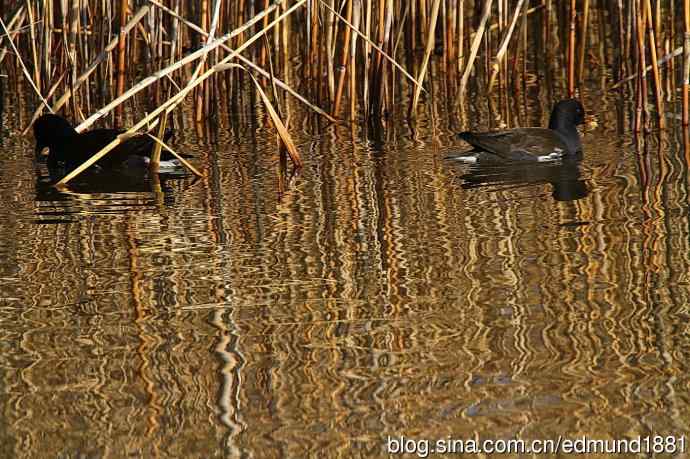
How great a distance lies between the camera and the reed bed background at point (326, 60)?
25.0ft

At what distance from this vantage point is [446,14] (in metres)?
9.48

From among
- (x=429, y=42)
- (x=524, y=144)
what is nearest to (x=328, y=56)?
(x=429, y=42)

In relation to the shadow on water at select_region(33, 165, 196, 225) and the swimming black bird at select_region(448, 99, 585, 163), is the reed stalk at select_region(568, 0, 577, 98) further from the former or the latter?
the shadow on water at select_region(33, 165, 196, 225)

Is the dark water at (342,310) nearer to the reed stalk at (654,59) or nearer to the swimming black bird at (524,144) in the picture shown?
the swimming black bird at (524,144)

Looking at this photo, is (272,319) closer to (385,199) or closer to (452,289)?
(452,289)

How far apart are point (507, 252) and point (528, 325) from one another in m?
0.96

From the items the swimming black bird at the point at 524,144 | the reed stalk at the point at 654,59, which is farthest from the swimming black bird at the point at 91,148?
the reed stalk at the point at 654,59

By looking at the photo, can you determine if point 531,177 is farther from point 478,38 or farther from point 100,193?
point 100,193

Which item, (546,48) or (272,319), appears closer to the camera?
(272,319)

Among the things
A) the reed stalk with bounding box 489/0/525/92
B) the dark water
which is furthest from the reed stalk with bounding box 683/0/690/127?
the reed stalk with bounding box 489/0/525/92

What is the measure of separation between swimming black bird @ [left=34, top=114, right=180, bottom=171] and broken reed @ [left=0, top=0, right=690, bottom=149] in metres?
0.20

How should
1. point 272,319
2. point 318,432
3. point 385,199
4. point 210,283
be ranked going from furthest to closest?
point 385,199
point 210,283
point 272,319
point 318,432

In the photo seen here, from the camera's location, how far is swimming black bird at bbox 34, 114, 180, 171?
24.3ft

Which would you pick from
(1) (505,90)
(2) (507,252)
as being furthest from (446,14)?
(2) (507,252)
